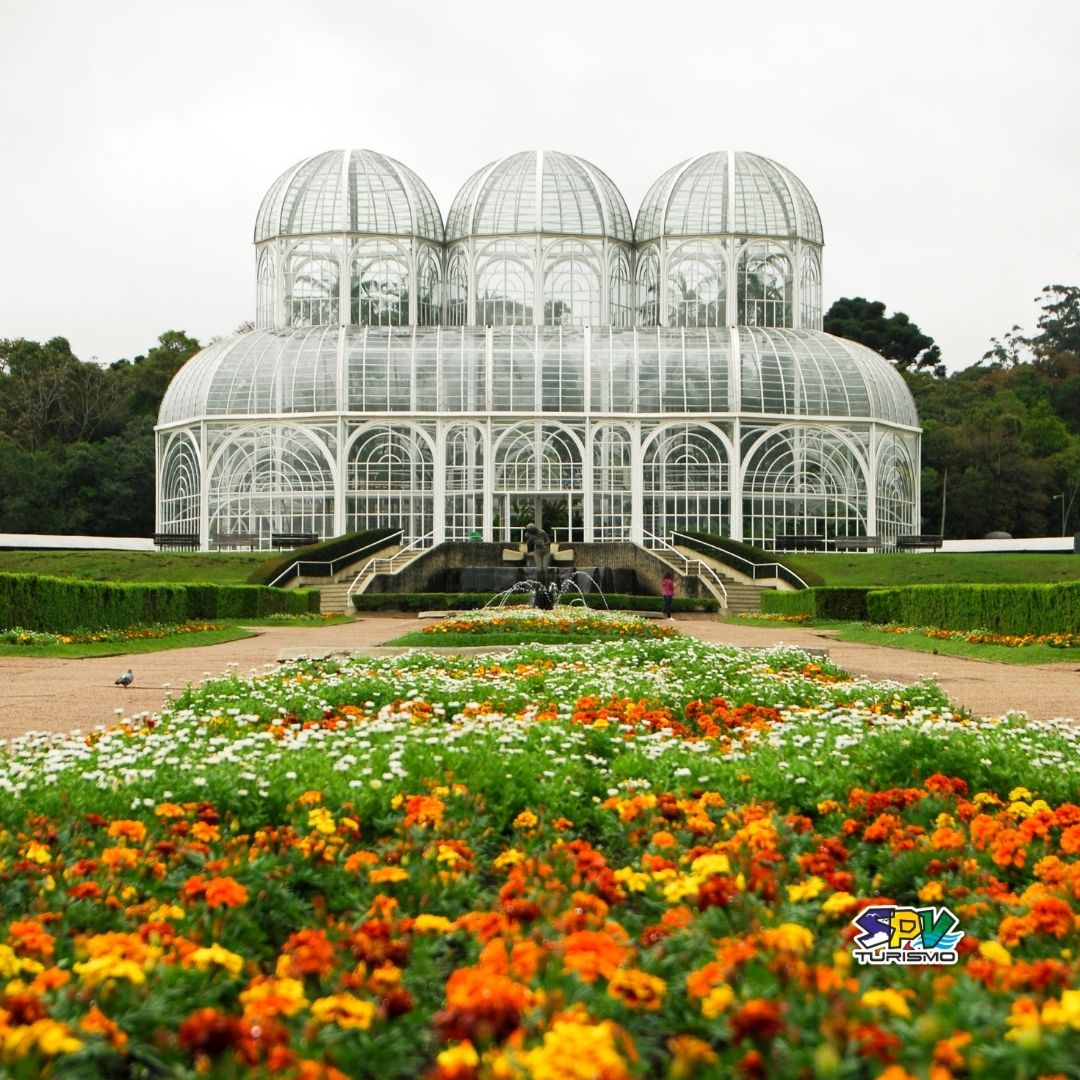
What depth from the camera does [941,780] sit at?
18.2ft

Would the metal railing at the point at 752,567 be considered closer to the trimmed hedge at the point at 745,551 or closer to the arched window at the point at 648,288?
the trimmed hedge at the point at 745,551

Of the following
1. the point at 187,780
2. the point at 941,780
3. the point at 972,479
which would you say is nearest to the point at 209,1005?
the point at 187,780

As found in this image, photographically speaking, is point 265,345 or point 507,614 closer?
point 507,614

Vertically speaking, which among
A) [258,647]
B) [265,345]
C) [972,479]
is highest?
[265,345]

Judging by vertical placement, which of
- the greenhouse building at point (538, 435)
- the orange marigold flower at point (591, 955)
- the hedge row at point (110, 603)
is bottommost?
the orange marigold flower at point (591, 955)

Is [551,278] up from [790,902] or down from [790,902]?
up

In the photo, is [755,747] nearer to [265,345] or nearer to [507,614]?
[507,614]

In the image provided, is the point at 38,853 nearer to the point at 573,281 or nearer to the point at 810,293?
the point at 573,281

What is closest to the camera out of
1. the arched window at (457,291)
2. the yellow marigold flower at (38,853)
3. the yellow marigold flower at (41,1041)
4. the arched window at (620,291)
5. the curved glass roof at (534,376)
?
the yellow marigold flower at (41,1041)

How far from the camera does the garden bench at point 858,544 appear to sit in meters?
44.0

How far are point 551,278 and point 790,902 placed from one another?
48.4 m

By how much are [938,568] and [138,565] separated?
21570 mm

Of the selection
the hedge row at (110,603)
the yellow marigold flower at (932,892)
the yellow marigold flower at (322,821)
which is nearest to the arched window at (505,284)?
the hedge row at (110,603)

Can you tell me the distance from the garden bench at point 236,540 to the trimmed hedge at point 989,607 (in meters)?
23.6
